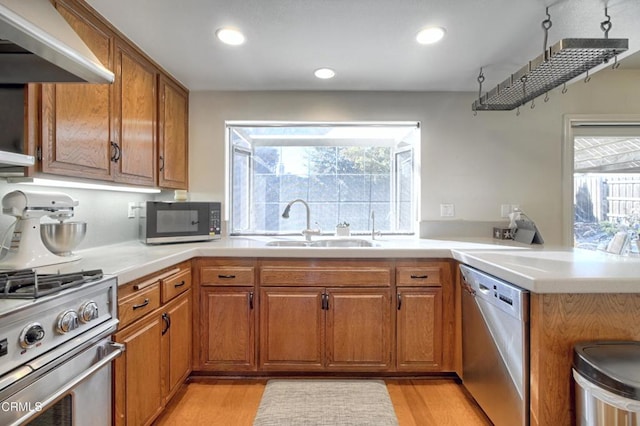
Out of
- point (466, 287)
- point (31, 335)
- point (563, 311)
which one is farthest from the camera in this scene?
point (466, 287)

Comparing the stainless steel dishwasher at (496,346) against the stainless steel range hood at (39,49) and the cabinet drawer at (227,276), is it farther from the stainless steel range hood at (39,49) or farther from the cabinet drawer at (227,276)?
the stainless steel range hood at (39,49)

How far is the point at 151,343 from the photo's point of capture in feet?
5.27

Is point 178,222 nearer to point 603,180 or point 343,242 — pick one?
point 343,242

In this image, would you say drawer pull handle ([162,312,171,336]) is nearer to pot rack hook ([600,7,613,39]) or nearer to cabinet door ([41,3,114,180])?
cabinet door ([41,3,114,180])

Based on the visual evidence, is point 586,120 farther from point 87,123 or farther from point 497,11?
point 87,123

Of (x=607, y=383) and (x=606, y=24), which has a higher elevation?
(x=606, y=24)

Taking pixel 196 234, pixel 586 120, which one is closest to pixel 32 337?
pixel 196 234

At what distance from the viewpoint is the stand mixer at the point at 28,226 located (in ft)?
4.34

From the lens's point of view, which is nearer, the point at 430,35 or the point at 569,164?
the point at 430,35

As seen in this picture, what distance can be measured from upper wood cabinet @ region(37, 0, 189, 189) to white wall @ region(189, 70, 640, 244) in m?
0.27

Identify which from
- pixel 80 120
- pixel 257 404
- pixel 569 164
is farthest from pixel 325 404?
pixel 569 164

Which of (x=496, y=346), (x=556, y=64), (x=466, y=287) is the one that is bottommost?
(x=496, y=346)

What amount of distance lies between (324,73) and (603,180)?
8.33 ft

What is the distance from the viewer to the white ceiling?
158 centimetres
